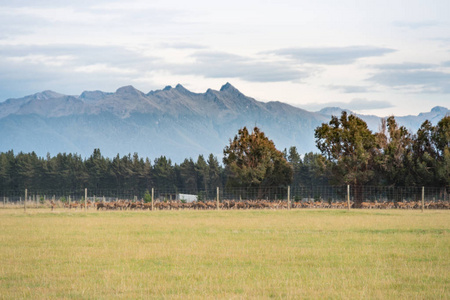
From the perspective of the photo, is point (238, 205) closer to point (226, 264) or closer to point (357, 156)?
point (357, 156)

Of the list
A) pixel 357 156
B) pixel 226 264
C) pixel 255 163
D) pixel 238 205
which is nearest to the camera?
pixel 226 264

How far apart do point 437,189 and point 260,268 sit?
135 feet

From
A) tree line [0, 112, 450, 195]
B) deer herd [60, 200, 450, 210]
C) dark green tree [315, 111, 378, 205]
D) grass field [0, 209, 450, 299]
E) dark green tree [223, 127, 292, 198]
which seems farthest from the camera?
dark green tree [223, 127, 292, 198]

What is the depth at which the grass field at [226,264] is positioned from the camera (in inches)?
386

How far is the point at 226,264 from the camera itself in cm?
1277

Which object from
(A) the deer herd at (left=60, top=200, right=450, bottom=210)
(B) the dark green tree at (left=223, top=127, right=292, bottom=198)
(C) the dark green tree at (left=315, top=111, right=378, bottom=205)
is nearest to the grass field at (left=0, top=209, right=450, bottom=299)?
(A) the deer herd at (left=60, top=200, right=450, bottom=210)

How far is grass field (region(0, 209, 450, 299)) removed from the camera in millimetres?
9805

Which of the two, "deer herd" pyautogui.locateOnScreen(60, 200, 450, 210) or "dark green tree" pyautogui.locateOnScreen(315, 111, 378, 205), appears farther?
"dark green tree" pyautogui.locateOnScreen(315, 111, 378, 205)

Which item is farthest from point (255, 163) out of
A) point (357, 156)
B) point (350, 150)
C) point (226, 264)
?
point (226, 264)

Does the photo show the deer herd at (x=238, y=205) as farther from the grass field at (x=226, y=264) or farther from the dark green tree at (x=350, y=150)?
the grass field at (x=226, y=264)

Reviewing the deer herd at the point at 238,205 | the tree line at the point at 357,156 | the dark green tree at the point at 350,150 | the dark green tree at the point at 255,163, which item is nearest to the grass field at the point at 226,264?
the deer herd at the point at 238,205

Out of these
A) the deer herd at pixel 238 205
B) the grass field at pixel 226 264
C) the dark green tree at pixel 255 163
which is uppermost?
the dark green tree at pixel 255 163

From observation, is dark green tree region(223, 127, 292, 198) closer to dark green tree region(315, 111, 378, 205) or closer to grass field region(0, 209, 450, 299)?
dark green tree region(315, 111, 378, 205)

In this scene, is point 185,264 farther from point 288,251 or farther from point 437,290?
point 437,290
